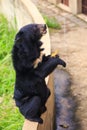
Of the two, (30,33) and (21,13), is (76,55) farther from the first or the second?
(30,33)

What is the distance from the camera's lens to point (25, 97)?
5.39m

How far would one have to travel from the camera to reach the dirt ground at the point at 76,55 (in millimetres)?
8072

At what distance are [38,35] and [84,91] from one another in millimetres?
3539

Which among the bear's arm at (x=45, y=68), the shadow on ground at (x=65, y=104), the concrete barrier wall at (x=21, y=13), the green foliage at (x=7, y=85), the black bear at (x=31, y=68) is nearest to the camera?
the black bear at (x=31, y=68)

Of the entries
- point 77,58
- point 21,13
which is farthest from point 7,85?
point 21,13

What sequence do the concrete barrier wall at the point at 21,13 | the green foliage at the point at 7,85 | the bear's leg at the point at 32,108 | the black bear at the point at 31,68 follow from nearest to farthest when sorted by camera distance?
1. the black bear at the point at 31,68
2. the bear's leg at the point at 32,108
3. the green foliage at the point at 7,85
4. the concrete barrier wall at the point at 21,13

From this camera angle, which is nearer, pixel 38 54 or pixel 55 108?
pixel 38 54

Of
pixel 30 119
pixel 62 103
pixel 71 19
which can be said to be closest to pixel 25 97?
pixel 30 119

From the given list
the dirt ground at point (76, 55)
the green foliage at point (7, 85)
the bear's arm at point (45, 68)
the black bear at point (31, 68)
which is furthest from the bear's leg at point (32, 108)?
the green foliage at point (7, 85)

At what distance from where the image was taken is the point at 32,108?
5.30 metres

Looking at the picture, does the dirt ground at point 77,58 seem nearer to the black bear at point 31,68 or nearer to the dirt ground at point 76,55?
the dirt ground at point 76,55

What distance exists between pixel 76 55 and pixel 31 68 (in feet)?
17.4

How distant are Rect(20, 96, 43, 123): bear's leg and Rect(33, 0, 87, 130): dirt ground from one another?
82.1 inches

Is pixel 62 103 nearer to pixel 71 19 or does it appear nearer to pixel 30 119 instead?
pixel 30 119
